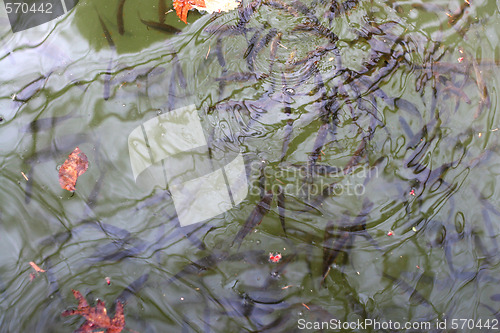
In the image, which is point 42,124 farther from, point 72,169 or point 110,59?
point 110,59

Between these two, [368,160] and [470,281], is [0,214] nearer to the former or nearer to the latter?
[368,160]

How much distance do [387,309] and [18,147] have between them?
242cm

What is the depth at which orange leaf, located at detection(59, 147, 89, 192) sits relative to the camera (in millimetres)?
2160

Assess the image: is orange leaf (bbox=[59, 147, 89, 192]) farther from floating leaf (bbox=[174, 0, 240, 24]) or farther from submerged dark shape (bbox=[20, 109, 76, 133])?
floating leaf (bbox=[174, 0, 240, 24])

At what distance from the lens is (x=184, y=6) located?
2256 mm

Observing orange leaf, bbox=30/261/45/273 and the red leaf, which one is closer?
orange leaf, bbox=30/261/45/273

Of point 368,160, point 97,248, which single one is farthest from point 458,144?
point 97,248

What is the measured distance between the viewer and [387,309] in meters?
2.11
